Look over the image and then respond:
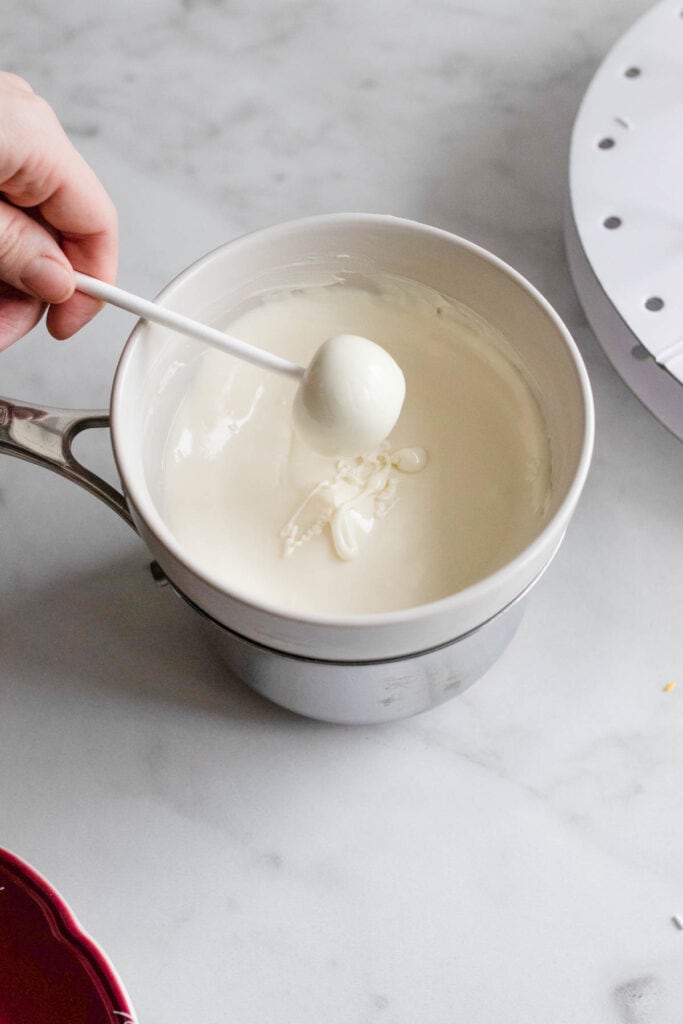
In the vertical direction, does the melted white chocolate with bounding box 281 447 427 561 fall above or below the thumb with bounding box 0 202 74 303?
below

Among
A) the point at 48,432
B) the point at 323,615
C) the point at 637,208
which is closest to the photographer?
the point at 323,615

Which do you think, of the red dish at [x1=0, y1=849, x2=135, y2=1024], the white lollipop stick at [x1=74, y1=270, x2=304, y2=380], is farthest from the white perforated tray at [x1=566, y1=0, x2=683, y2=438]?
the red dish at [x1=0, y1=849, x2=135, y2=1024]

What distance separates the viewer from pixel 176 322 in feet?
1.92

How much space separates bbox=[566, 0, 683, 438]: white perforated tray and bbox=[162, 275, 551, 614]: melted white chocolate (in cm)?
13

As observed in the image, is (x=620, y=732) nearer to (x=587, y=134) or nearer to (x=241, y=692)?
(x=241, y=692)

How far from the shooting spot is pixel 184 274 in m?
0.61

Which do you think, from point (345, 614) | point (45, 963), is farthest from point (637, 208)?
point (45, 963)

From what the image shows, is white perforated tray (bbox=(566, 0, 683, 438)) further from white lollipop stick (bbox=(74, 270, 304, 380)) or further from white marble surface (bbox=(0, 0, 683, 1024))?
white lollipop stick (bbox=(74, 270, 304, 380))

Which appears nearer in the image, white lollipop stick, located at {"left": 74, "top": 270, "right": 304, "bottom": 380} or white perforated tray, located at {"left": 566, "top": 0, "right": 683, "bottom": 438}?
white lollipop stick, located at {"left": 74, "top": 270, "right": 304, "bottom": 380}

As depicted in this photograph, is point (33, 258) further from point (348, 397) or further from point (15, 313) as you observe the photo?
point (348, 397)

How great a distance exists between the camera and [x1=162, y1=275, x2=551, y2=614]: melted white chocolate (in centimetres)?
62

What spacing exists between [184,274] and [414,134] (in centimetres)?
39

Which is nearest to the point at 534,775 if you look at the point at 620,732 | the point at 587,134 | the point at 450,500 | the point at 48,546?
the point at 620,732

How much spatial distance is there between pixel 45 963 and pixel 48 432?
291 mm
